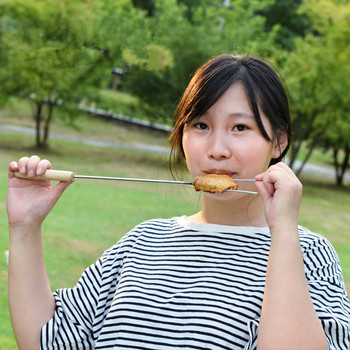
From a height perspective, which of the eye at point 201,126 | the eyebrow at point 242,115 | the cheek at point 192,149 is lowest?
the cheek at point 192,149

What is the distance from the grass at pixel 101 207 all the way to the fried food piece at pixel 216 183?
2.89ft

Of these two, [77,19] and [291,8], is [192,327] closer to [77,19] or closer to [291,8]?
[77,19]

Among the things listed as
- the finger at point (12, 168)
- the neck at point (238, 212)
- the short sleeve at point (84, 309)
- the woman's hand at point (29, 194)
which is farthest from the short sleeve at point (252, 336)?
the finger at point (12, 168)

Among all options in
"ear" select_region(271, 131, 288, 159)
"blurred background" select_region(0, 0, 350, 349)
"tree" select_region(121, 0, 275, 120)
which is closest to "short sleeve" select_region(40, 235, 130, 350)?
"ear" select_region(271, 131, 288, 159)

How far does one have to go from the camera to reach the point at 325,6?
13.2m

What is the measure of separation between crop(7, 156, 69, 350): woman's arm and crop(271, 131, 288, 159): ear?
0.63 meters

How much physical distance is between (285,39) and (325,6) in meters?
15.0

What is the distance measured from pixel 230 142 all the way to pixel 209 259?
0.33m

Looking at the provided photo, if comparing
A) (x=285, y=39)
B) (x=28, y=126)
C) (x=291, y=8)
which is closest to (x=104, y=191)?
(x=28, y=126)

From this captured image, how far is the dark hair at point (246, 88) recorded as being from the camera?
1532 mm

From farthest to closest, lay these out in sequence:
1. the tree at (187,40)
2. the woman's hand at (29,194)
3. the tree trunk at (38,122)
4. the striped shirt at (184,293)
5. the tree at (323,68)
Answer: the tree trunk at (38,122) < the tree at (187,40) < the tree at (323,68) < the woman's hand at (29,194) < the striped shirt at (184,293)

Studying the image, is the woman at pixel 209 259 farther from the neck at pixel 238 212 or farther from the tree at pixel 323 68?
the tree at pixel 323 68

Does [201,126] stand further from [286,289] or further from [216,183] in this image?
[286,289]

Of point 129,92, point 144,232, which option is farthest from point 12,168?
point 129,92
